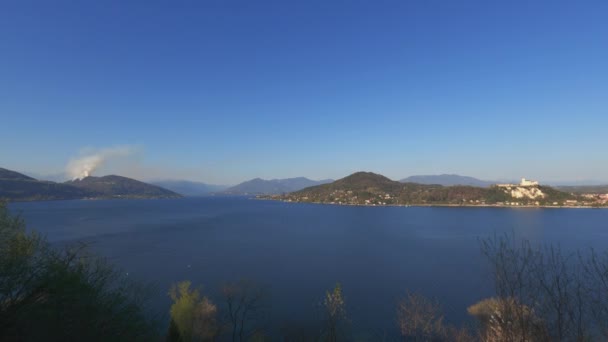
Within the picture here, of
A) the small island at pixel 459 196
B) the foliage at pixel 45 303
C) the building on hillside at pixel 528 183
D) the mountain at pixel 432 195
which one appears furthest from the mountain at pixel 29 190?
the building on hillside at pixel 528 183

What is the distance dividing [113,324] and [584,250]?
55.9 meters

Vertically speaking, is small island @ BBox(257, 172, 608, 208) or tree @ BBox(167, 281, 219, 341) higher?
small island @ BBox(257, 172, 608, 208)

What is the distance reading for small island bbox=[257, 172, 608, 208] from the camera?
109 meters

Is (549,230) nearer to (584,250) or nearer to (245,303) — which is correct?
(584,250)

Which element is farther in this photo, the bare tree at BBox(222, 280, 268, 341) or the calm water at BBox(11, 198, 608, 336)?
the calm water at BBox(11, 198, 608, 336)

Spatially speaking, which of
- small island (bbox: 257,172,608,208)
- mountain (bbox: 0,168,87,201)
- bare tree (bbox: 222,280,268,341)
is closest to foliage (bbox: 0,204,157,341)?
bare tree (bbox: 222,280,268,341)

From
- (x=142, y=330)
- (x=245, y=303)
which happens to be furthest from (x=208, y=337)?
(x=142, y=330)

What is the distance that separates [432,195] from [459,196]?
36.4 ft

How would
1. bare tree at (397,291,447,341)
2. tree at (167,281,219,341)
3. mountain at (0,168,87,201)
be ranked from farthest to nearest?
mountain at (0,168,87,201), bare tree at (397,291,447,341), tree at (167,281,219,341)

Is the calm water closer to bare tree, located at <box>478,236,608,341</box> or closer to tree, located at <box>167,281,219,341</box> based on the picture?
bare tree, located at <box>478,236,608,341</box>

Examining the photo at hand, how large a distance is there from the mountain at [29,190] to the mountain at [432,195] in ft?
477

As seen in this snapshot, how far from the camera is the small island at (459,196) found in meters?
109

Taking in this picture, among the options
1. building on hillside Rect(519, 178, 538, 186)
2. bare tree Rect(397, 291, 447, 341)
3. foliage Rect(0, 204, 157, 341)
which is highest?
building on hillside Rect(519, 178, 538, 186)

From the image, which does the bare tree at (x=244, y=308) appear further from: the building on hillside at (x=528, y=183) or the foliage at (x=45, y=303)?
the building on hillside at (x=528, y=183)
